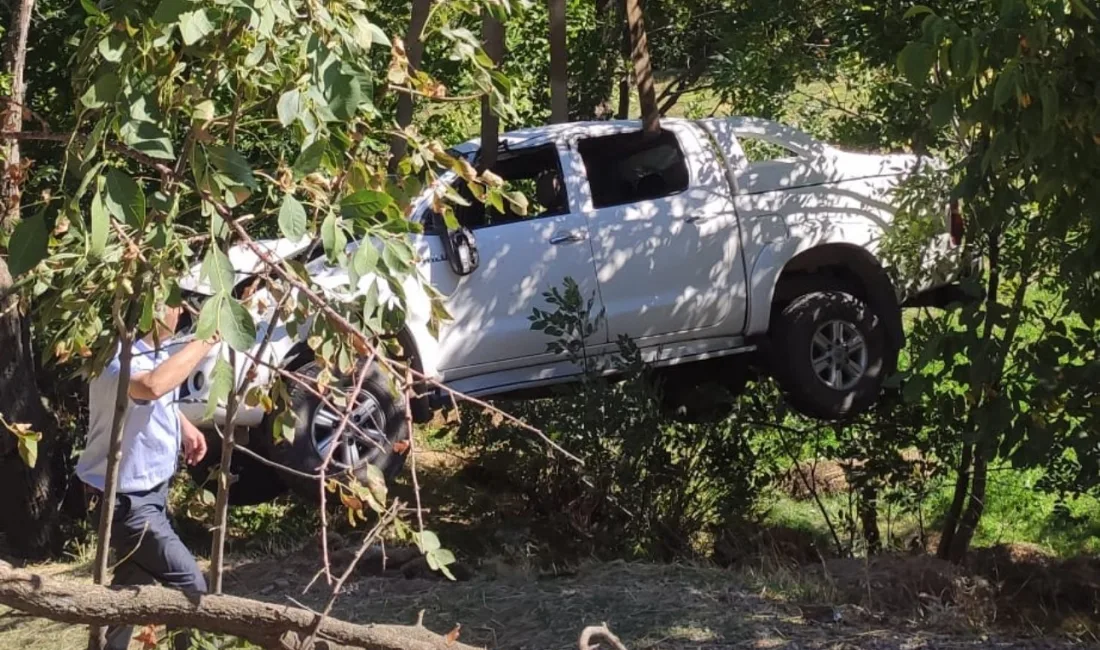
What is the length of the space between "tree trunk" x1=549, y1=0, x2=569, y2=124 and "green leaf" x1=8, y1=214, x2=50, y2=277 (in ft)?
20.3

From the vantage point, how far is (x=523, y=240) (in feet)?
26.0

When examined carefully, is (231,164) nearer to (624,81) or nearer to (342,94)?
(342,94)

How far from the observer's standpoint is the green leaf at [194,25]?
8.36 ft

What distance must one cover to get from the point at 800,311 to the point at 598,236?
1357 millimetres

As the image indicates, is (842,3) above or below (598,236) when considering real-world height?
above

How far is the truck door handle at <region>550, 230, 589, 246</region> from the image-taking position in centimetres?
798

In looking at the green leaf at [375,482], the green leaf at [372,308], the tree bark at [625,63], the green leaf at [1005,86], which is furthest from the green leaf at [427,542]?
the tree bark at [625,63]

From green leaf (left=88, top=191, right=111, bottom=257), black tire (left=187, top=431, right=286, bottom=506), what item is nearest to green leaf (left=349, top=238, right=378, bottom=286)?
green leaf (left=88, top=191, right=111, bottom=257)

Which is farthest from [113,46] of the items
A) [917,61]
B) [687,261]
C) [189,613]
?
[687,261]

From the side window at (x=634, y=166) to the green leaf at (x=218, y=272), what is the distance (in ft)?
19.2

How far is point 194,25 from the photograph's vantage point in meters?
2.57

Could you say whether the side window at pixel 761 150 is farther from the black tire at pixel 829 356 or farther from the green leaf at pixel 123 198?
the green leaf at pixel 123 198

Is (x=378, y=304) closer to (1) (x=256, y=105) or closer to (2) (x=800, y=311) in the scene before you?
(1) (x=256, y=105)

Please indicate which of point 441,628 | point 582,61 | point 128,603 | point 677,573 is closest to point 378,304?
point 128,603
